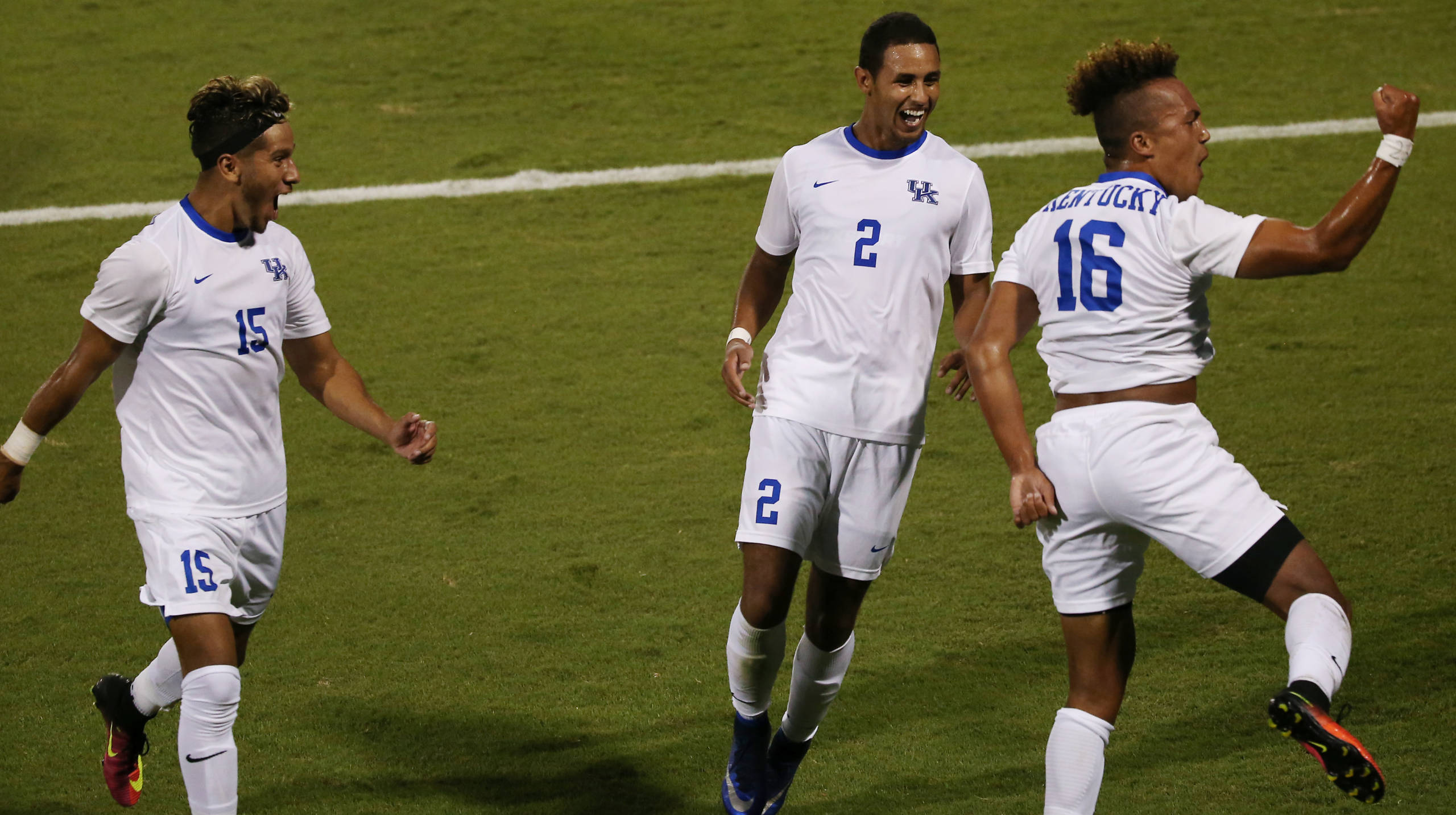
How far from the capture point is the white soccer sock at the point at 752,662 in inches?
166

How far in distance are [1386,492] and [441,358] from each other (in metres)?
4.25

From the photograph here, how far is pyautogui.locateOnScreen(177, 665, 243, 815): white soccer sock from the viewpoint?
3.66 meters

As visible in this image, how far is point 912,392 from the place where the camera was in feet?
13.6

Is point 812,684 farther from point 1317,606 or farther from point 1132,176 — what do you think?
point 1132,176

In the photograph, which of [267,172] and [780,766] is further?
[780,766]

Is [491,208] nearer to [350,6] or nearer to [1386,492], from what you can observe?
[350,6]

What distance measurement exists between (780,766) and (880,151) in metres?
1.72

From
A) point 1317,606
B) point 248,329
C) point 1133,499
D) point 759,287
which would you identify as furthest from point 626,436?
point 1317,606

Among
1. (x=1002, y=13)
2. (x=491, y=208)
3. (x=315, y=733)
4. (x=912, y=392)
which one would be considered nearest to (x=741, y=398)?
(x=912, y=392)

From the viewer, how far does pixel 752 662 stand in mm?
4254

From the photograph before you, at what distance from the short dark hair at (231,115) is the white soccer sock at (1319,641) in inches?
101

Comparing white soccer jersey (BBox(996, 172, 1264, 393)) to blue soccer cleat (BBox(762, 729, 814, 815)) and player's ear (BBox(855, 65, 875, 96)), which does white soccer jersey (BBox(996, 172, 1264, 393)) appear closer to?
player's ear (BBox(855, 65, 875, 96))

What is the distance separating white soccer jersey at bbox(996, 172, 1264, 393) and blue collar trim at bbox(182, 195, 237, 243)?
191 cm

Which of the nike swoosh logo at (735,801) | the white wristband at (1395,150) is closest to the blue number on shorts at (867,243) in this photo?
the nike swoosh logo at (735,801)
